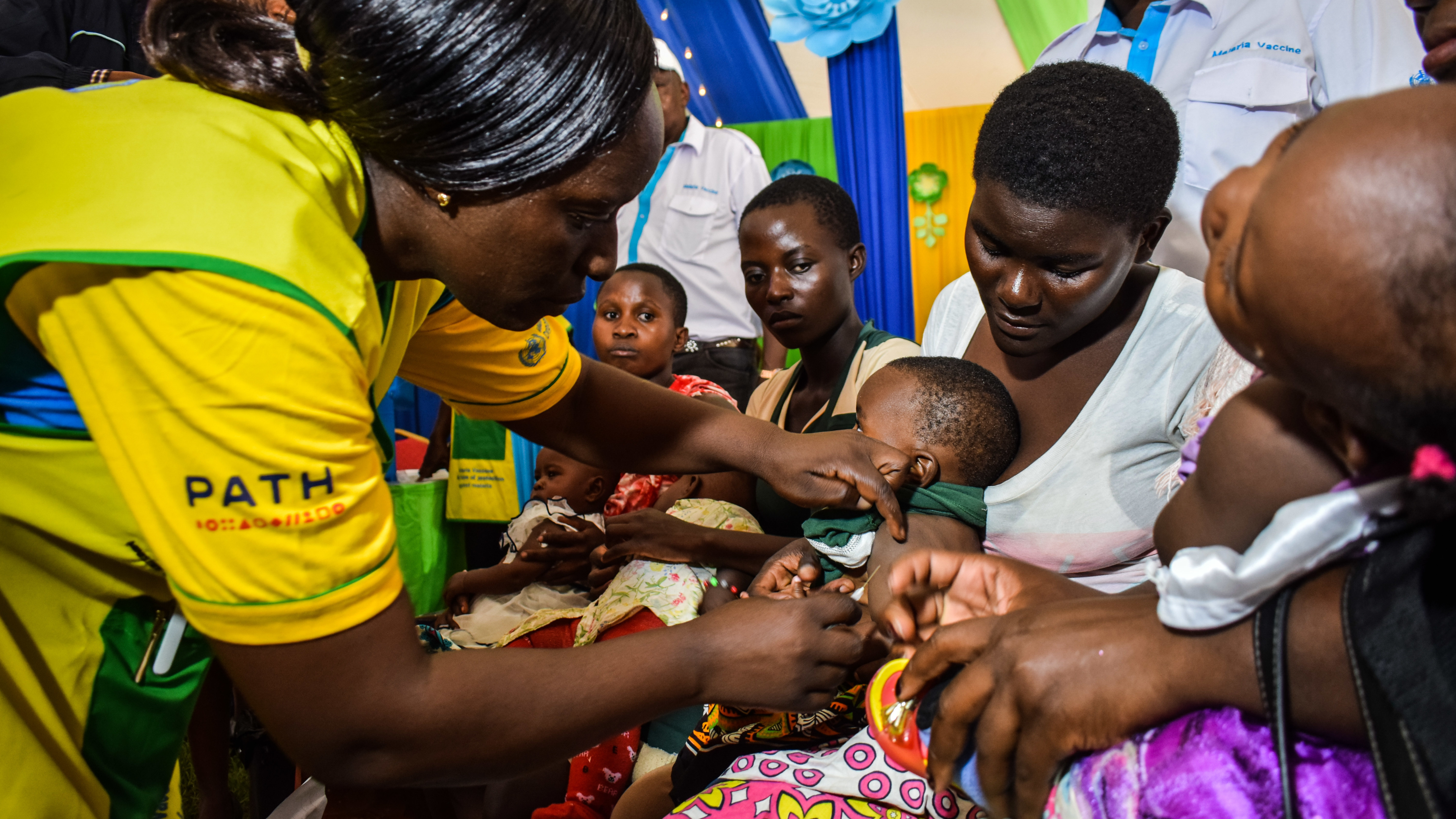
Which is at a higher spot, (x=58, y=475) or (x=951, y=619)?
(x=58, y=475)

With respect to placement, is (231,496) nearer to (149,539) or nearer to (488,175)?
(149,539)

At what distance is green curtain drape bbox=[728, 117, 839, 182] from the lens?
6641 millimetres

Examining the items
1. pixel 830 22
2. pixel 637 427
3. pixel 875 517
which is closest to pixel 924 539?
pixel 875 517

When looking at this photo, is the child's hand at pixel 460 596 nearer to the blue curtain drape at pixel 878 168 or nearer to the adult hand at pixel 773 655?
the adult hand at pixel 773 655

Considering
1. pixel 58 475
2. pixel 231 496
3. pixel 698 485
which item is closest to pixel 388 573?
pixel 231 496

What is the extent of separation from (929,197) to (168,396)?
599cm

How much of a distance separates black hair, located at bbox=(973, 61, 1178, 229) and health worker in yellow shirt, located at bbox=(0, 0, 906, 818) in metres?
0.76

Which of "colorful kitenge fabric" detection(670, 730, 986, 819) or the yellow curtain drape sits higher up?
"colorful kitenge fabric" detection(670, 730, 986, 819)

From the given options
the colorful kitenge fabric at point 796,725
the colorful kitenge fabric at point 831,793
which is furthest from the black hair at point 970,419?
the colorful kitenge fabric at point 831,793

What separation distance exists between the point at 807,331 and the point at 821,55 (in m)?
3.67

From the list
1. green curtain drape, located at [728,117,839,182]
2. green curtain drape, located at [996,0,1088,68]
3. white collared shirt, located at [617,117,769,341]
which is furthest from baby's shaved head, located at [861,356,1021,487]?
green curtain drape, located at [728,117,839,182]

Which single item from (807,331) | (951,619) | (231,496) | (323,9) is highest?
(323,9)

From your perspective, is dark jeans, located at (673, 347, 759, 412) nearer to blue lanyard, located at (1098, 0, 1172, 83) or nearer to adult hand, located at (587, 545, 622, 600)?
adult hand, located at (587, 545, 622, 600)

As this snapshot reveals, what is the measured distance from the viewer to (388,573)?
99 cm
